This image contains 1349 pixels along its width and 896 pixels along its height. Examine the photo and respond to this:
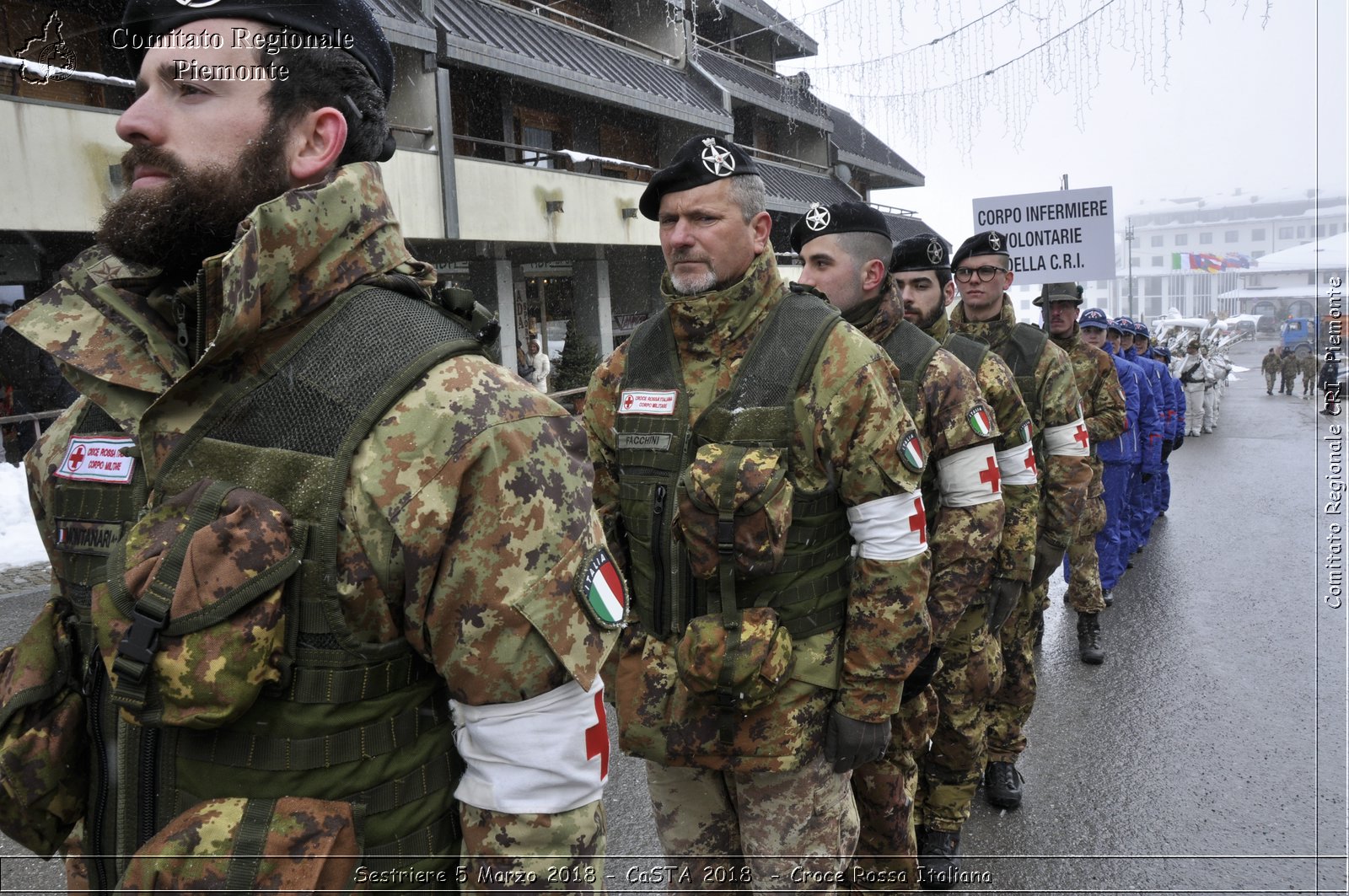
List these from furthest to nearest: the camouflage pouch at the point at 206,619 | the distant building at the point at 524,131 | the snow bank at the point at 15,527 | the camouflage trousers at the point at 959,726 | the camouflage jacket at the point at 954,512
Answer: the distant building at the point at 524,131 → the snow bank at the point at 15,527 → the camouflage trousers at the point at 959,726 → the camouflage jacket at the point at 954,512 → the camouflage pouch at the point at 206,619

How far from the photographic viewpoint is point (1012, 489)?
4070 mm

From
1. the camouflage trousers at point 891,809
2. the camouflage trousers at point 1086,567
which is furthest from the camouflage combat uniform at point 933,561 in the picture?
the camouflage trousers at point 1086,567

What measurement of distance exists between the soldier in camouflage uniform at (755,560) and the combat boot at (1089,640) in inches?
158

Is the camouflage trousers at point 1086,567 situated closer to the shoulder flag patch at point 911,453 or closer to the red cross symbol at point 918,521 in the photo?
the red cross symbol at point 918,521

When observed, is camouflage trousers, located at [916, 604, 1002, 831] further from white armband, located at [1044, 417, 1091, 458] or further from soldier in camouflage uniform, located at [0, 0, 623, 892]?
soldier in camouflage uniform, located at [0, 0, 623, 892]

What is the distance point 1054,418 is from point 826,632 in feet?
10.1

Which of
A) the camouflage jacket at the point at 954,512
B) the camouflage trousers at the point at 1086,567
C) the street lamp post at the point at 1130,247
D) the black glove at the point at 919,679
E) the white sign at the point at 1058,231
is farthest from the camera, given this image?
the street lamp post at the point at 1130,247

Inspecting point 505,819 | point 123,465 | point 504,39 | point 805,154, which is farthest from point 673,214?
point 805,154

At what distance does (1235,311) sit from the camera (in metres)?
49.9

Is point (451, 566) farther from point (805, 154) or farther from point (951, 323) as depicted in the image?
point (805, 154)

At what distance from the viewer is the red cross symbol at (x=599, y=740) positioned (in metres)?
1.34

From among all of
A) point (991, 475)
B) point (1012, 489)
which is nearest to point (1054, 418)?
point (1012, 489)

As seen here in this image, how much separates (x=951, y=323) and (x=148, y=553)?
4.86 m

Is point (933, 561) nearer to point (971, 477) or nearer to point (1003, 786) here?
point (971, 477)
